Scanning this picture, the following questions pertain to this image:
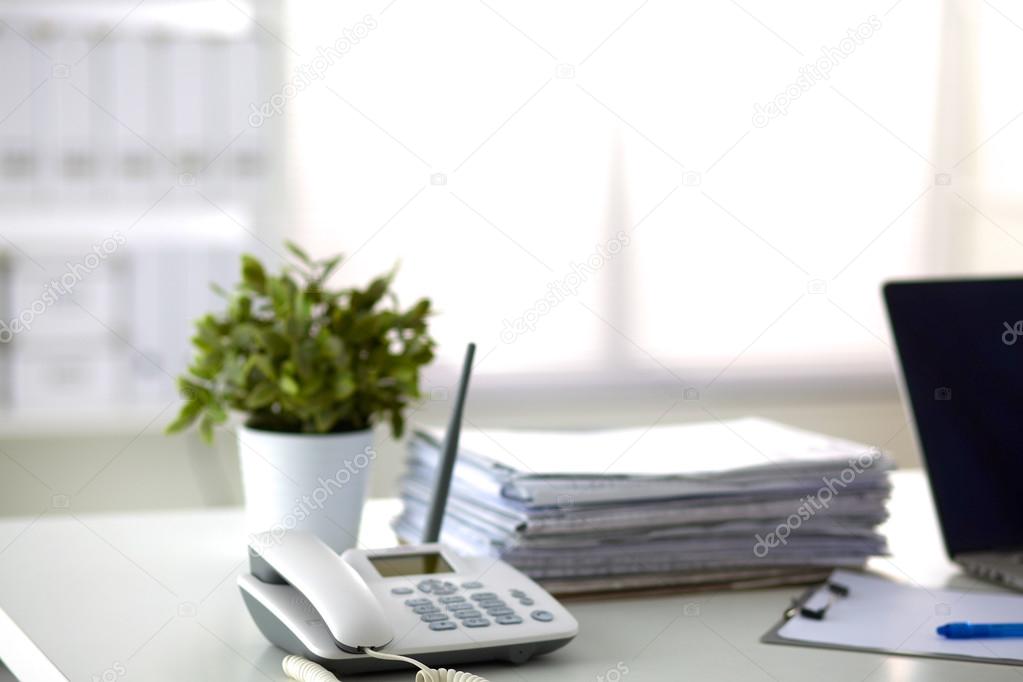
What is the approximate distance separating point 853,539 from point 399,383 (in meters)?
0.50

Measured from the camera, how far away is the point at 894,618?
1081 mm

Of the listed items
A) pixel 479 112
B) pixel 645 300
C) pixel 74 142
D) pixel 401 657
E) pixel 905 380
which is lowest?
pixel 401 657

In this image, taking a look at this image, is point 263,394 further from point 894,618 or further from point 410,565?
point 894,618

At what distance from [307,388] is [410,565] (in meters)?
0.23

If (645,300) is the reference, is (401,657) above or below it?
below

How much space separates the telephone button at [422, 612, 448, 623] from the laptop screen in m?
0.59

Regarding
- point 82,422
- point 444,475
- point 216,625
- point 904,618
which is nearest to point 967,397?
point 904,618

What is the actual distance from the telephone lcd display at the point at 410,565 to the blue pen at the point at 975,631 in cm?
43

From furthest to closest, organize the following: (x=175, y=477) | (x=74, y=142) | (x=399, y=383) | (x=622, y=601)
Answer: (x=175, y=477)
(x=74, y=142)
(x=399, y=383)
(x=622, y=601)

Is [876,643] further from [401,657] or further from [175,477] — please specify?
[175,477]

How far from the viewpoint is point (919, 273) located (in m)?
3.45

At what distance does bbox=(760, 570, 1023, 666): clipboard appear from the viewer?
3.26 ft

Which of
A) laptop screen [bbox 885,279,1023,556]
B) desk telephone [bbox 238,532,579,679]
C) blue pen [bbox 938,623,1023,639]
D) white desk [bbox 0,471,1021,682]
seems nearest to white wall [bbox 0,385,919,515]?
white desk [bbox 0,471,1021,682]

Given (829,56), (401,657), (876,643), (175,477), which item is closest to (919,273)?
(829,56)
